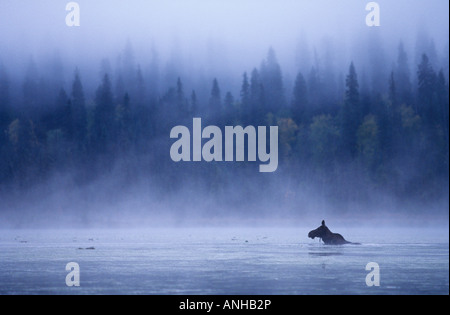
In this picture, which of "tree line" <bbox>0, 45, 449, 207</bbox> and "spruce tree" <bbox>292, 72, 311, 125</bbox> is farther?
"spruce tree" <bbox>292, 72, 311, 125</bbox>

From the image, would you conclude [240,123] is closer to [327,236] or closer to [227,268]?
[327,236]

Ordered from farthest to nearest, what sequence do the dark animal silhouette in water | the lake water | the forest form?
the forest
the dark animal silhouette in water
the lake water

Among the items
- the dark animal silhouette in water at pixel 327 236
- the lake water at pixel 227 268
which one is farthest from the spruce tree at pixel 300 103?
the lake water at pixel 227 268

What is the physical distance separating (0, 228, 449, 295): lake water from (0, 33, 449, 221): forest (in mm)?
39689

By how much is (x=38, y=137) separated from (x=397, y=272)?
61.6 metres

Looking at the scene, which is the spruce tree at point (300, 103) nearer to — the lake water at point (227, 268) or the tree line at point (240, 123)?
the tree line at point (240, 123)

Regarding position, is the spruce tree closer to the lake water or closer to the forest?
the forest

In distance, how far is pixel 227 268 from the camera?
2295cm

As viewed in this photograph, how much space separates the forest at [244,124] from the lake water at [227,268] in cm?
3969

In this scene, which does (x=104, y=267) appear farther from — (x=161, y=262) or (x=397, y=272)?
(x=397, y=272)

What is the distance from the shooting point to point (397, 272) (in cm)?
2142

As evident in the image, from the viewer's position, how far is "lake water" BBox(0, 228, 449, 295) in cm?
1831

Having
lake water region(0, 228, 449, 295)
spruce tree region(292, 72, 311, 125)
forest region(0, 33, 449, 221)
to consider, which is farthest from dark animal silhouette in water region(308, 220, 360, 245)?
spruce tree region(292, 72, 311, 125)
